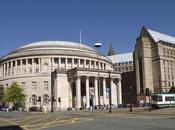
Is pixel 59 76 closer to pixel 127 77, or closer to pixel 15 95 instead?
pixel 15 95

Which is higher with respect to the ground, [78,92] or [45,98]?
[78,92]


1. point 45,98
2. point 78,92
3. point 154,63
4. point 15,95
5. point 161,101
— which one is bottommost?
point 161,101

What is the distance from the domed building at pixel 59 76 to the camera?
114m

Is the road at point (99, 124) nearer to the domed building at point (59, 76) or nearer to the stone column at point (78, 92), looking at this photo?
the stone column at point (78, 92)

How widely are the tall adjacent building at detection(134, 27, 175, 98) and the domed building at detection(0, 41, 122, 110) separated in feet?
58.6

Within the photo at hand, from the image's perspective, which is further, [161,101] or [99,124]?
[161,101]

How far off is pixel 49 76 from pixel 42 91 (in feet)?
21.8

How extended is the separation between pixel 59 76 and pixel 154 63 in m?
48.6

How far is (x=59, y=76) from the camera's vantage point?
116875 millimetres

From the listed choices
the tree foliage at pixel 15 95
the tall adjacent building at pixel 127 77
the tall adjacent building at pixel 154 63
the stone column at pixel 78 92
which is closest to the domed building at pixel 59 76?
the stone column at pixel 78 92

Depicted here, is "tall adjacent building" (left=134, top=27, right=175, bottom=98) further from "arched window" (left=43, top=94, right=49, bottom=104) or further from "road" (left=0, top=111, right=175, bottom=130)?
"road" (left=0, top=111, right=175, bottom=130)

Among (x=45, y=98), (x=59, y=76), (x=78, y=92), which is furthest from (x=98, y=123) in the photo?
(x=45, y=98)

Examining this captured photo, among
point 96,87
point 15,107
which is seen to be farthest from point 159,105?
point 15,107

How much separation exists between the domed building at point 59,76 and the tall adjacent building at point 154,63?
17.9m
